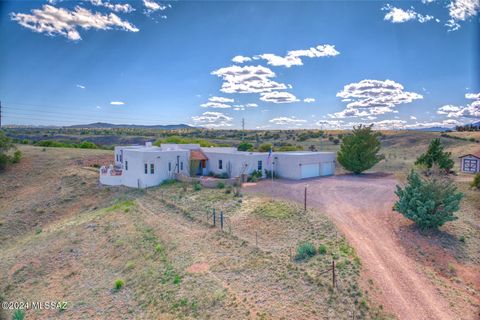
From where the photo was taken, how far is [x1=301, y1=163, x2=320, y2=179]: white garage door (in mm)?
32156

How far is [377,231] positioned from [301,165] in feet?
47.7

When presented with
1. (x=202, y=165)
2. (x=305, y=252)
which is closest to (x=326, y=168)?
(x=202, y=165)

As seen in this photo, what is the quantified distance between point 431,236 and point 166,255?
1346 cm

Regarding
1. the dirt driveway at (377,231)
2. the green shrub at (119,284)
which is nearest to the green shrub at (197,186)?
the dirt driveway at (377,231)

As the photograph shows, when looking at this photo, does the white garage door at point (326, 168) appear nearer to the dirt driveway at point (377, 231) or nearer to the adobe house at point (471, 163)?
the dirt driveway at point (377, 231)

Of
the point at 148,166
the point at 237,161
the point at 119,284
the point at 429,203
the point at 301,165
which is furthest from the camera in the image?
the point at 237,161

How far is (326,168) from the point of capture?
3488cm

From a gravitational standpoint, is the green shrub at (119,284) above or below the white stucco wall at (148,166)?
below

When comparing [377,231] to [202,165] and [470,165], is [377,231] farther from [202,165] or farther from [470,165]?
[470,165]

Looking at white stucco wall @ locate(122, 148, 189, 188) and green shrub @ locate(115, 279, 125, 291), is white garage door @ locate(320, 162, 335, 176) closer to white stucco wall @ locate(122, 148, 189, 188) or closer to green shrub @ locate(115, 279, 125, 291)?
white stucco wall @ locate(122, 148, 189, 188)

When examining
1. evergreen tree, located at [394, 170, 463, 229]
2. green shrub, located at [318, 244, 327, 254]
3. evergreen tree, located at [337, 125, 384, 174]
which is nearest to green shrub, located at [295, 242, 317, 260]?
green shrub, located at [318, 244, 327, 254]

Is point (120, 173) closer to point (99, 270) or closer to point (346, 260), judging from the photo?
point (99, 270)

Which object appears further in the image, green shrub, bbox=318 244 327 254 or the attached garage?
the attached garage

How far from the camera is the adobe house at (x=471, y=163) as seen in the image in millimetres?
34219
